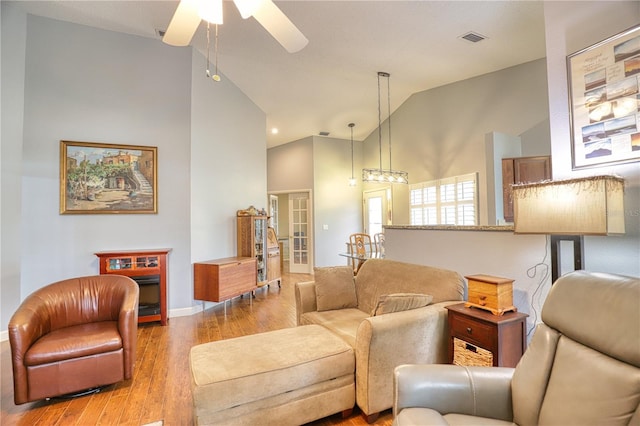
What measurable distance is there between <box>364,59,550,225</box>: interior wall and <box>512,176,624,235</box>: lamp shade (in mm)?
3191

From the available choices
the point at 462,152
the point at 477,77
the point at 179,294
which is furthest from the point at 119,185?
the point at 477,77

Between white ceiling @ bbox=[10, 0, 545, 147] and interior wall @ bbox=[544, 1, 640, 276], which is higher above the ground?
white ceiling @ bbox=[10, 0, 545, 147]

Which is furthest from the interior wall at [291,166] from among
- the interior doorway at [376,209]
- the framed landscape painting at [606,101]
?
Result: the framed landscape painting at [606,101]

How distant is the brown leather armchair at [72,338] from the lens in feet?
6.66

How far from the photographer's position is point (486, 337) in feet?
5.82

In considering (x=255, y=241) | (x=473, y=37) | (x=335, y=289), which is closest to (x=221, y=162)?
(x=255, y=241)

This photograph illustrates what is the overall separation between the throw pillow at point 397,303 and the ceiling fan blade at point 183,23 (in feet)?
7.23

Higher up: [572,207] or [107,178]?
[107,178]

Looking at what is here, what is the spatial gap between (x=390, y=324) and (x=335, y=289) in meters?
1.04

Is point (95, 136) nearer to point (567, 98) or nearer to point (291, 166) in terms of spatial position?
point (291, 166)

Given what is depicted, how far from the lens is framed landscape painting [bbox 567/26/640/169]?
1.64 metres

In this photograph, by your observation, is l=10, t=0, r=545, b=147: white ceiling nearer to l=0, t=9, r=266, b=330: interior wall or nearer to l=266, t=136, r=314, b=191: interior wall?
l=0, t=9, r=266, b=330: interior wall

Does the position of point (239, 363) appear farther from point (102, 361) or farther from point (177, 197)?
point (177, 197)

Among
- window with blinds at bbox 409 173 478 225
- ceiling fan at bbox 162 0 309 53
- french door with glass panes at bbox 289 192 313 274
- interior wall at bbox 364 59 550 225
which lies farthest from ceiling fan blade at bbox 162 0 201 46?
french door with glass panes at bbox 289 192 313 274
